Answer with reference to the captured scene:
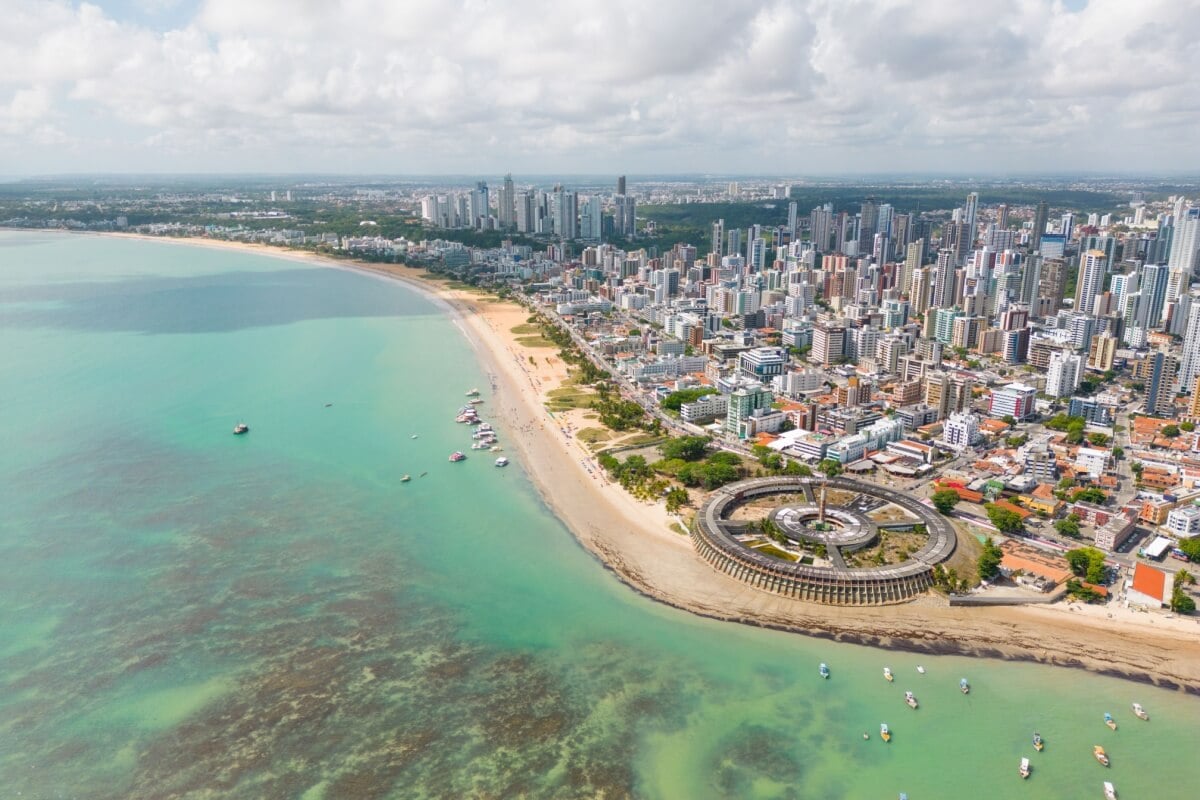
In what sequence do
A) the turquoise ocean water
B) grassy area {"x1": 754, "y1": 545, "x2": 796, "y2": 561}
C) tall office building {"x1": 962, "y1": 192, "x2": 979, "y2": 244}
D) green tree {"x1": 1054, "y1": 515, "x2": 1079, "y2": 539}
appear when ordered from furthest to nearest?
tall office building {"x1": 962, "y1": 192, "x2": 979, "y2": 244}, green tree {"x1": 1054, "y1": 515, "x2": 1079, "y2": 539}, grassy area {"x1": 754, "y1": 545, "x2": 796, "y2": 561}, the turquoise ocean water

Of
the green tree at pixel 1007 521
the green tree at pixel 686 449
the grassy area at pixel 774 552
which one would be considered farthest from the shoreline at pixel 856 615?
the green tree at pixel 1007 521

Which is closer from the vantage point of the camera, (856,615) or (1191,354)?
(856,615)

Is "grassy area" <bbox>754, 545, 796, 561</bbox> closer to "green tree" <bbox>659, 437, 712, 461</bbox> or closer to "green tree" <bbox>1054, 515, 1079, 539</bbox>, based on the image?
"green tree" <bbox>659, 437, 712, 461</bbox>

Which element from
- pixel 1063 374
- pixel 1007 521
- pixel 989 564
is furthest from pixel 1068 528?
pixel 1063 374

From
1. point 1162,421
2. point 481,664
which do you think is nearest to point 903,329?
point 1162,421

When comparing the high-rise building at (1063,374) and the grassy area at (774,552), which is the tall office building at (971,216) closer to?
the high-rise building at (1063,374)

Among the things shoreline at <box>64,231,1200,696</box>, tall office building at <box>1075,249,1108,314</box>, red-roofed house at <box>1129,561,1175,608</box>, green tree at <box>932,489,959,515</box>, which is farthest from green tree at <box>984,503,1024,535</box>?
tall office building at <box>1075,249,1108,314</box>

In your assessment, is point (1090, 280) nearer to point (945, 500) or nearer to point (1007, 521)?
point (945, 500)
